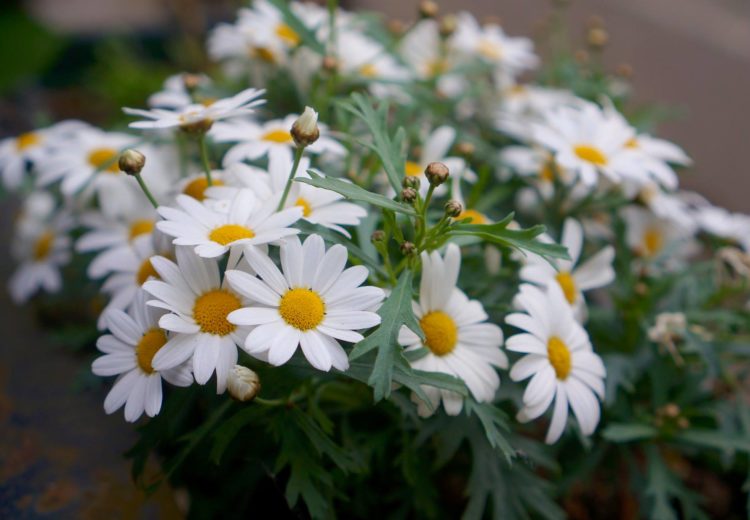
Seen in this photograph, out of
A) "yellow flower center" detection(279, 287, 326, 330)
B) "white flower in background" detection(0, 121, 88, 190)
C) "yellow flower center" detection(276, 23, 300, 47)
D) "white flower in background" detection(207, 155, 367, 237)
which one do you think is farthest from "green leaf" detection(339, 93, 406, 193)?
"white flower in background" detection(0, 121, 88, 190)

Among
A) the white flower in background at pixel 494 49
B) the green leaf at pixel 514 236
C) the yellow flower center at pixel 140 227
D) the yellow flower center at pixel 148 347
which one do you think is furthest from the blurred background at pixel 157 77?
the green leaf at pixel 514 236

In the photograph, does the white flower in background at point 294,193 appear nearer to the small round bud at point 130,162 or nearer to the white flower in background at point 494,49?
the small round bud at point 130,162

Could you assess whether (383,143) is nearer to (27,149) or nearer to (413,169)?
(413,169)

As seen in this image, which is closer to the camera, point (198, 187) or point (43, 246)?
point (198, 187)

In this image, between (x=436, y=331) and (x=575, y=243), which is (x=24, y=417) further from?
(x=575, y=243)

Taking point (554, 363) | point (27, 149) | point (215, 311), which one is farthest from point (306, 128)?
point (27, 149)

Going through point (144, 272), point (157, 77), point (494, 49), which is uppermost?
point (494, 49)
